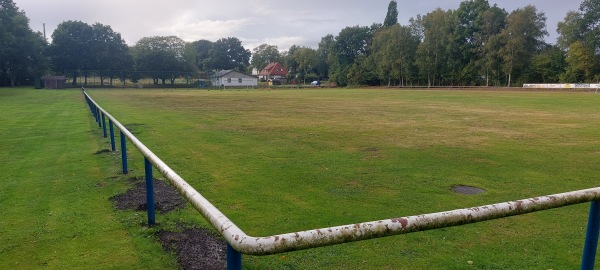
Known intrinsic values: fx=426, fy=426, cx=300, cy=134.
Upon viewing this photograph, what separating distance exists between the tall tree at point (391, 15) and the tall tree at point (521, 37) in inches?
1352

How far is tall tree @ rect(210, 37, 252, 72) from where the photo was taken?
421 feet

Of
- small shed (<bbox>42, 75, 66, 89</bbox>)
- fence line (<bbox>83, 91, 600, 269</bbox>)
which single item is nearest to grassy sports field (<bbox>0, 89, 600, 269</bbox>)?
fence line (<bbox>83, 91, 600, 269</bbox>)

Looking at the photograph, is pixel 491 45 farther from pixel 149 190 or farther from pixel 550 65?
pixel 149 190

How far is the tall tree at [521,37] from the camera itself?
6650 cm

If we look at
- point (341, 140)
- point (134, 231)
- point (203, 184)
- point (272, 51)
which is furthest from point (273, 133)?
point (272, 51)

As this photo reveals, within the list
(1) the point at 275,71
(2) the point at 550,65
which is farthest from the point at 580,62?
(1) the point at 275,71

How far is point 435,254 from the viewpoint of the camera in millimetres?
4500

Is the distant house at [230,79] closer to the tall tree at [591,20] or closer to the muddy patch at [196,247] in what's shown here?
the tall tree at [591,20]

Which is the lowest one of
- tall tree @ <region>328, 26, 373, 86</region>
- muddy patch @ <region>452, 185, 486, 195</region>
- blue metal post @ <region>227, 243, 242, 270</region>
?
muddy patch @ <region>452, 185, 486, 195</region>

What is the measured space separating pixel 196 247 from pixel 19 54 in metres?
71.2

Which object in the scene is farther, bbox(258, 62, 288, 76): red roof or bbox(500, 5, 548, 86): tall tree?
bbox(258, 62, 288, 76): red roof

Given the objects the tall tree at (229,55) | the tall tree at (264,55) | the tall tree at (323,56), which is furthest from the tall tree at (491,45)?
the tall tree at (264,55)

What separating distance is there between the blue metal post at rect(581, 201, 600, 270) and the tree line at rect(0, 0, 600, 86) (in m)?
57.0

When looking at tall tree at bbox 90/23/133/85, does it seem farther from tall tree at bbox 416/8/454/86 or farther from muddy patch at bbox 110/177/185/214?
muddy patch at bbox 110/177/185/214
